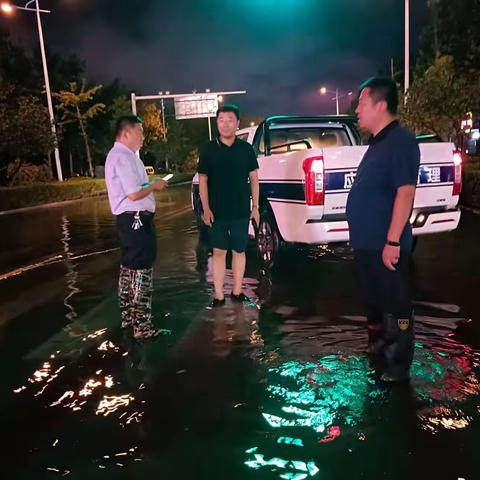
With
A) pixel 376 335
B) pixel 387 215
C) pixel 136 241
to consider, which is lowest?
pixel 376 335

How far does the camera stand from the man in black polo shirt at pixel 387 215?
3.02 metres

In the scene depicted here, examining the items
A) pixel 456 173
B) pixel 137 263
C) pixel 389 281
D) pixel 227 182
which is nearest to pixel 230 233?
pixel 227 182

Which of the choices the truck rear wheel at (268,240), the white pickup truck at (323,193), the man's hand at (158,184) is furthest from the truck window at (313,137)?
the man's hand at (158,184)

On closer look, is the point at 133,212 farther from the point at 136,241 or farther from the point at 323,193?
the point at 323,193

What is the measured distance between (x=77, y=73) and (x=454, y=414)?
45551mm

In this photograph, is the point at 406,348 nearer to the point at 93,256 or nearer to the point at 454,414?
the point at 454,414

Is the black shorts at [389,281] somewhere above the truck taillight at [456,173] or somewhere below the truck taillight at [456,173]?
below

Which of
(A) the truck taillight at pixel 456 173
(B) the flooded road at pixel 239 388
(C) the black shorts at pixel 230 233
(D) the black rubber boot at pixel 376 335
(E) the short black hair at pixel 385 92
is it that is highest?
(E) the short black hair at pixel 385 92

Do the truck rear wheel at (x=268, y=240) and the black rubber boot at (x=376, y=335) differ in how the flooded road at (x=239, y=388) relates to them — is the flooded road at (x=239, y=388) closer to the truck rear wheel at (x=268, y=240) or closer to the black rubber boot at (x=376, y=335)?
the black rubber boot at (x=376, y=335)

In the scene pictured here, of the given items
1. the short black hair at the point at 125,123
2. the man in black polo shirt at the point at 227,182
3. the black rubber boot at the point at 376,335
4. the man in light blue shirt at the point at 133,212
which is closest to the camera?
the black rubber boot at the point at 376,335

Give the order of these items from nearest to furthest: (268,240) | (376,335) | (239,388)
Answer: (239,388), (376,335), (268,240)

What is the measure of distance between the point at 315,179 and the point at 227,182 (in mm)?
1102

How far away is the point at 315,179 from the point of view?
545 cm

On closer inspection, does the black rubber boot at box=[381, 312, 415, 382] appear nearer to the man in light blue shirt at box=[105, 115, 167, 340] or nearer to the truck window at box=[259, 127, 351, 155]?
the man in light blue shirt at box=[105, 115, 167, 340]
